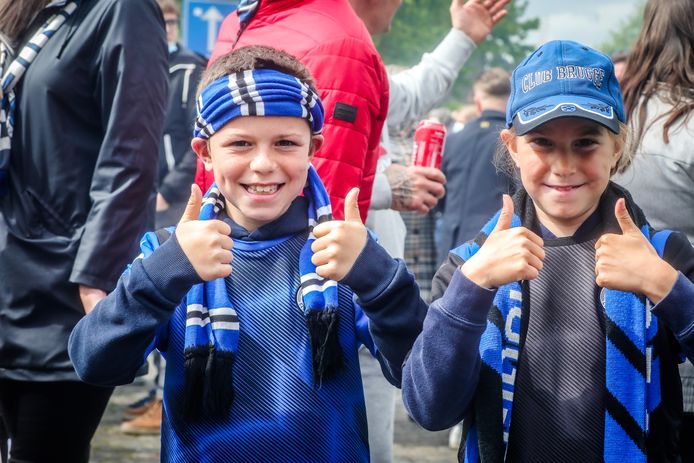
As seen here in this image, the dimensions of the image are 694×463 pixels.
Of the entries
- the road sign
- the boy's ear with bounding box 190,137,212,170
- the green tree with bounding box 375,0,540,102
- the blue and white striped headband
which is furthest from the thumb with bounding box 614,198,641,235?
the green tree with bounding box 375,0,540,102

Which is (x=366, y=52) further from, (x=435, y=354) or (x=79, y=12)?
(x=435, y=354)

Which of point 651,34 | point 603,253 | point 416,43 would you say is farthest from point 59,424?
point 416,43

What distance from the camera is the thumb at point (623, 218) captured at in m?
2.36

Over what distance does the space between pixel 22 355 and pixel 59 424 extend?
0.23 m

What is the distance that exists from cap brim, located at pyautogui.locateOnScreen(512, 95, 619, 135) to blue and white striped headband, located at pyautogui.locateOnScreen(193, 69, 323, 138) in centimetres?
55

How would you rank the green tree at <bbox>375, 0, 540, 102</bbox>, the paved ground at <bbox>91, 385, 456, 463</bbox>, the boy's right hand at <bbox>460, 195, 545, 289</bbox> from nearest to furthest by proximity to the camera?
the boy's right hand at <bbox>460, 195, 545, 289</bbox>
the paved ground at <bbox>91, 385, 456, 463</bbox>
the green tree at <bbox>375, 0, 540, 102</bbox>

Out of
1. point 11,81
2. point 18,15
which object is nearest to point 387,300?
point 11,81

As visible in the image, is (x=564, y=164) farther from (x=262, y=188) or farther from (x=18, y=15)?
(x=18, y=15)

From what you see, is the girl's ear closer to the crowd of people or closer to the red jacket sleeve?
the crowd of people

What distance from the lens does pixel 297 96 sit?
2.62m

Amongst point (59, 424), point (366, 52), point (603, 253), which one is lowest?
point (59, 424)

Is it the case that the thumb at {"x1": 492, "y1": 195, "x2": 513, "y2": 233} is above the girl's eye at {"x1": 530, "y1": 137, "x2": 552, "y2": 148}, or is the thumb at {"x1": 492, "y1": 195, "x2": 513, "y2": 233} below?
below

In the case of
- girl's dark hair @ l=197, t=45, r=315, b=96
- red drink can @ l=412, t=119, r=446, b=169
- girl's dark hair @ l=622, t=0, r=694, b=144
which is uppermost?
girl's dark hair @ l=622, t=0, r=694, b=144

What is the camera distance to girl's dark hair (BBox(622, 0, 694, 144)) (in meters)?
3.55
